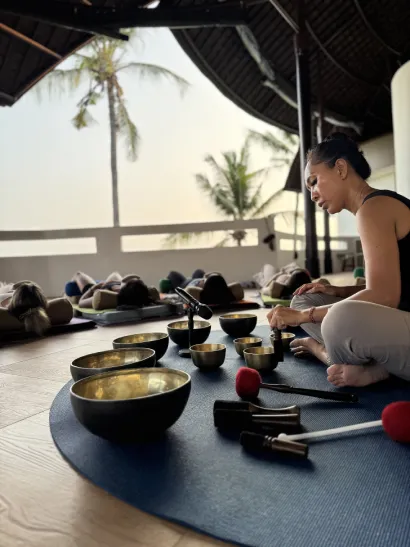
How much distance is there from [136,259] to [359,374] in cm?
600

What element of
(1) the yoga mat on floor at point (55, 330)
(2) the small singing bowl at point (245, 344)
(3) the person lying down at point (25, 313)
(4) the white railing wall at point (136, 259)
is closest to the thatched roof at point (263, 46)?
(4) the white railing wall at point (136, 259)

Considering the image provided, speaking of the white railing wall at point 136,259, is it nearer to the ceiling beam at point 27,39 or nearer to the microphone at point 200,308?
the ceiling beam at point 27,39

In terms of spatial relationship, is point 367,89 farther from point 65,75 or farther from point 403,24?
point 65,75

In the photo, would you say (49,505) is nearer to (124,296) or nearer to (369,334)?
(369,334)

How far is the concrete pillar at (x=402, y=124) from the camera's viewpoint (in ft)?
A: 17.9

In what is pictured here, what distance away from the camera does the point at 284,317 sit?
1.55 meters

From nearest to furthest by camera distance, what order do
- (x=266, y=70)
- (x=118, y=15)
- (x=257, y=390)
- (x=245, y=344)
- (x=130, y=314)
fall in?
(x=257, y=390) < (x=245, y=344) < (x=130, y=314) < (x=118, y=15) < (x=266, y=70)

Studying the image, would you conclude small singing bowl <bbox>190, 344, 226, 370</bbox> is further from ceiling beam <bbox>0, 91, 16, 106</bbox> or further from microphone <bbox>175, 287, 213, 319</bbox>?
ceiling beam <bbox>0, 91, 16, 106</bbox>

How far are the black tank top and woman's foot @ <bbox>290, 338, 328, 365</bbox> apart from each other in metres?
0.50

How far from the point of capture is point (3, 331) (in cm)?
304

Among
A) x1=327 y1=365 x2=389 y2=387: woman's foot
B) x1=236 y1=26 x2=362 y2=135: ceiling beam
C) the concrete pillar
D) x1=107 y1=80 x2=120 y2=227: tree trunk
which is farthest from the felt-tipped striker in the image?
x1=107 y1=80 x2=120 y2=227: tree trunk

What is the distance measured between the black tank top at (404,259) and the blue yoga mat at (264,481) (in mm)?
347

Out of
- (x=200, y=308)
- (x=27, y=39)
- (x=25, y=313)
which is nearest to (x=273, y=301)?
(x=25, y=313)

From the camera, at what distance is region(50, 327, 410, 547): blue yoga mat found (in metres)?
0.81
